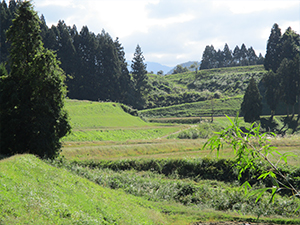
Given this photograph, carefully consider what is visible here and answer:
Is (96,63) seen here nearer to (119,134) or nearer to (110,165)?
(119,134)

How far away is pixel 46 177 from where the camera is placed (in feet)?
49.5

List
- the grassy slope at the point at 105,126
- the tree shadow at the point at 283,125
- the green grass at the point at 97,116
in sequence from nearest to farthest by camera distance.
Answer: the grassy slope at the point at 105,126
the green grass at the point at 97,116
the tree shadow at the point at 283,125

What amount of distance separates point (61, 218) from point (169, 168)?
19.6 meters

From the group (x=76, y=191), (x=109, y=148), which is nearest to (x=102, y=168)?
(x=109, y=148)

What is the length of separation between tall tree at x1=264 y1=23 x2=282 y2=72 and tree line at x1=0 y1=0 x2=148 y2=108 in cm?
4751

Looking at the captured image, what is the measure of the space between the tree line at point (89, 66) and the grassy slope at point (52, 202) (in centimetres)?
6416

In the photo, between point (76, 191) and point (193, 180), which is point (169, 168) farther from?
point (76, 191)

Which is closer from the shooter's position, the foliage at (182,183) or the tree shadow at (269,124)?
the foliage at (182,183)

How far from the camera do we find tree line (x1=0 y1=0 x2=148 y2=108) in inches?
3147

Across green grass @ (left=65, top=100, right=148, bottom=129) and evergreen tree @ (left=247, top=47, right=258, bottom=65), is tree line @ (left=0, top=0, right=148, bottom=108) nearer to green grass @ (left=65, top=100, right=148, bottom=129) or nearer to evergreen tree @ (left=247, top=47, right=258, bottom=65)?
green grass @ (left=65, top=100, right=148, bottom=129)

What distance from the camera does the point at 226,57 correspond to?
501 feet

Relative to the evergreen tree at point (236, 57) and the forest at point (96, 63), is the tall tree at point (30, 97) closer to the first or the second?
the forest at point (96, 63)

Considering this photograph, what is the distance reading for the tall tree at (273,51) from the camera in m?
93.3

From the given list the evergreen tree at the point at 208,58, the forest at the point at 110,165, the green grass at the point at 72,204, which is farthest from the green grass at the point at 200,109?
the green grass at the point at 72,204
